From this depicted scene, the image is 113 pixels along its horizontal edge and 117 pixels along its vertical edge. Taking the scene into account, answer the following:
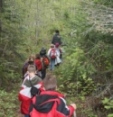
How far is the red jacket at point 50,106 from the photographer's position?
4.95 meters

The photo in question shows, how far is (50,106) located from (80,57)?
3.97 meters

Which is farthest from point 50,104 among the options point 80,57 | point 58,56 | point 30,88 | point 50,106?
point 58,56

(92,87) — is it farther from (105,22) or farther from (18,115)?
(105,22)

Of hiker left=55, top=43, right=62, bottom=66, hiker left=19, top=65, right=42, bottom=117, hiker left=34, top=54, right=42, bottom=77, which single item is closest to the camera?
hiker left=19, top=65, right=42, bottom=117

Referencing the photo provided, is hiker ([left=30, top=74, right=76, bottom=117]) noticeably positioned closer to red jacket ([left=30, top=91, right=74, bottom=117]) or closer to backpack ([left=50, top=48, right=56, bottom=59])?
red jacket ([left=30, top=91, right=74, bottom=117])

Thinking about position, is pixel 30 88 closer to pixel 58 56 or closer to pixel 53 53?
pixel 53 53

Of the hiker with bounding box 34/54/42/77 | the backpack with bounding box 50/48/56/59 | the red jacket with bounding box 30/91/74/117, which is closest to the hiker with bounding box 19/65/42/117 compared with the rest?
the red jacket with bounding box 30/91/74/117

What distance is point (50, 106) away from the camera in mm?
4984

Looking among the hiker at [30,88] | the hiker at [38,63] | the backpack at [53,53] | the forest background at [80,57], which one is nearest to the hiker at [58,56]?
the backpack at [53,53]

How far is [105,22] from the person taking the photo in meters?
6.35

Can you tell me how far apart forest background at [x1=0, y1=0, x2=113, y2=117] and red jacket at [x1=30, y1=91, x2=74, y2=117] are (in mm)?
1753

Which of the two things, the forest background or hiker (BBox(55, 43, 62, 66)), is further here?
hiker (BBox(55, 43, 62, 66))

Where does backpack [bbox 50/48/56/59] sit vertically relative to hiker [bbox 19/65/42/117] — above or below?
below

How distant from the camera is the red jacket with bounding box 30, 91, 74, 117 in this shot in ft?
16.3
